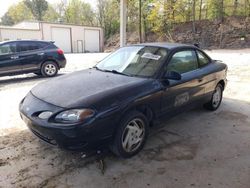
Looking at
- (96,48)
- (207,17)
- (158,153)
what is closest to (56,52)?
(158,153)

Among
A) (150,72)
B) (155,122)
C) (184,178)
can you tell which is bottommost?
(184,178)

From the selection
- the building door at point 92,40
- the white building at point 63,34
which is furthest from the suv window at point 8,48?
the building door at point 92,40

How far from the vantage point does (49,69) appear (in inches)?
365

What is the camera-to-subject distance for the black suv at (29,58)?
8.36 m

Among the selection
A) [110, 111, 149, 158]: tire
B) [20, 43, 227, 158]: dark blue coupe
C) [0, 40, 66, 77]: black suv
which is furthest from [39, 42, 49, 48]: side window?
[110, 111, 149, 158]: tire

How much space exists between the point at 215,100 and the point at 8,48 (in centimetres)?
695

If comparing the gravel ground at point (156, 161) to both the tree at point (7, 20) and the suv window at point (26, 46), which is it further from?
the tree at point (7, 20)

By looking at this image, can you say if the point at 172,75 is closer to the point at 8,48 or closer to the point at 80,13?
the point at 8,48

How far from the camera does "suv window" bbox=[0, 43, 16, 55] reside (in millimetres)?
8312

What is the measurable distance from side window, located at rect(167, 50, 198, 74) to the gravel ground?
3.33ft

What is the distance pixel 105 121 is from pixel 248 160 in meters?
1.99

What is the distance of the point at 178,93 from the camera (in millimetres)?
3863

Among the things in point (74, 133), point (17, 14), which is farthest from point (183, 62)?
point (17, 14)

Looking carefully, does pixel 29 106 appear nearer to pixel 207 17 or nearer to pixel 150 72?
pixel 150 72
